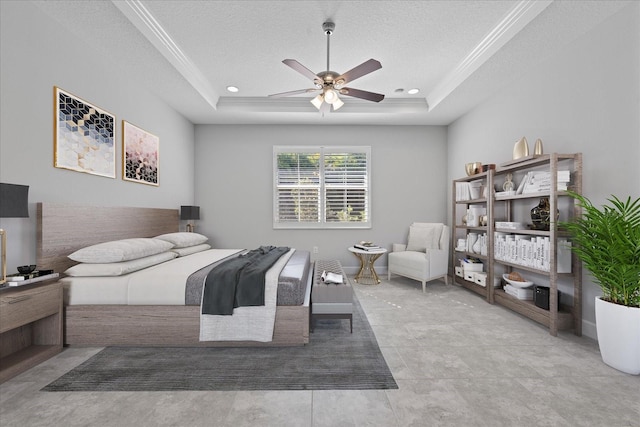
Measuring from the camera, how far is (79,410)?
156 centimetres

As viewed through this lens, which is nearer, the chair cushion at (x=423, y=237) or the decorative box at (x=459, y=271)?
the decorative box at (x=459, y=271)

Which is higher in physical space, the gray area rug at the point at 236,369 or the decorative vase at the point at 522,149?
the decorative vase at the point at 522,149

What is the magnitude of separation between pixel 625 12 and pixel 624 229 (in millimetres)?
1798

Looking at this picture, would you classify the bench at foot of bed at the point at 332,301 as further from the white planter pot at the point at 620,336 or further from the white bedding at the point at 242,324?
the white planter pot at the point at 620,336

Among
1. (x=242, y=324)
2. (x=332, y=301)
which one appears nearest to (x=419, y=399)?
(x=332, y=301)

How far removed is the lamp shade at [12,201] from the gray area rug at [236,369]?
1131mm

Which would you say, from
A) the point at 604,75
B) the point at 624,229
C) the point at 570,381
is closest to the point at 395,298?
the point at 570,381

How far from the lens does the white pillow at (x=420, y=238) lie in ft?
15.1

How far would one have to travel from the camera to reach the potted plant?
6.27 ft

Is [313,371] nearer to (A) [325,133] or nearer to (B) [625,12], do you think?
(B) [625,12]

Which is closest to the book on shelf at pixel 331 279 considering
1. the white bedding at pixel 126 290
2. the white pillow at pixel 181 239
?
the white bedding at pixel 126 290

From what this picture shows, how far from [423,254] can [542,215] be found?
1.80m

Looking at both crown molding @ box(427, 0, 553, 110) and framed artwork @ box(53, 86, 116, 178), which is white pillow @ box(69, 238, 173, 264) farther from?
crown molding @ box(427, 0, 553, 110)

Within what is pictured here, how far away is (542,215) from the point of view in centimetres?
278
